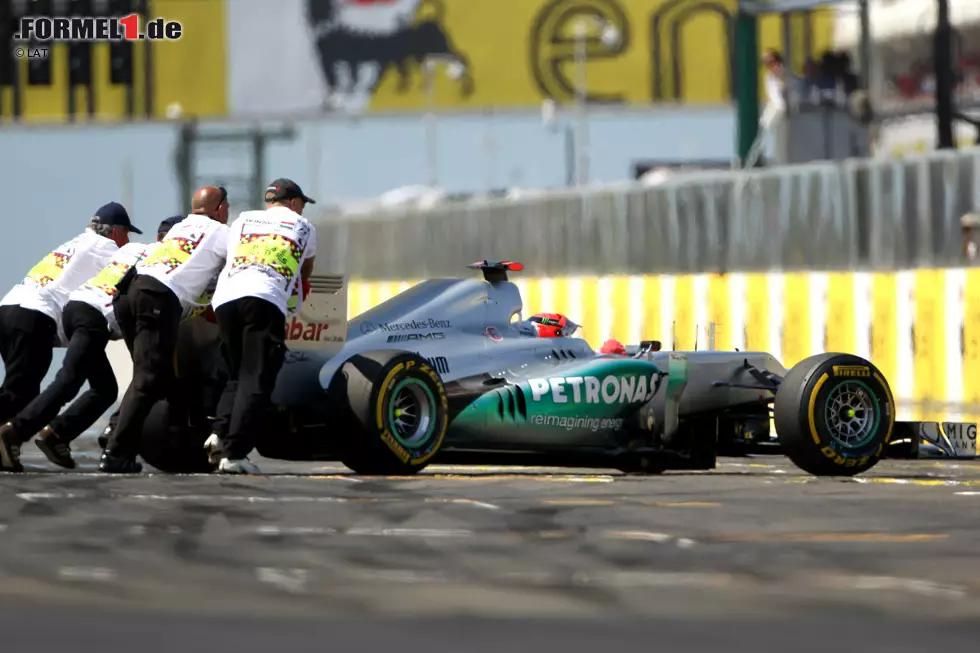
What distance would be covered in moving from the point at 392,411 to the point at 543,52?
57.1 m

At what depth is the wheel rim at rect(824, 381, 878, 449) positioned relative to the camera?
12.8m

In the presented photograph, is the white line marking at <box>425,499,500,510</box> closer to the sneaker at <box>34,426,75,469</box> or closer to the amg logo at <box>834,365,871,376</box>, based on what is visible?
the amg logo at <box>834,365,871,376</box>

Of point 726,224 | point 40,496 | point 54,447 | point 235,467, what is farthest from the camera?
point 726,224

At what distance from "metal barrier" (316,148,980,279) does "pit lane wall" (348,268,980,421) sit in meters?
0.26

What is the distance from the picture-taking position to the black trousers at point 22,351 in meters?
14.2

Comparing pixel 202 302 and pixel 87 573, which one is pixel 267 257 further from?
pixel 87 573

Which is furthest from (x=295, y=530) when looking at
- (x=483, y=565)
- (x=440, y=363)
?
(x=440, y=363)

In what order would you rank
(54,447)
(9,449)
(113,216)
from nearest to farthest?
(9,449)
(54,447)
(113,216)

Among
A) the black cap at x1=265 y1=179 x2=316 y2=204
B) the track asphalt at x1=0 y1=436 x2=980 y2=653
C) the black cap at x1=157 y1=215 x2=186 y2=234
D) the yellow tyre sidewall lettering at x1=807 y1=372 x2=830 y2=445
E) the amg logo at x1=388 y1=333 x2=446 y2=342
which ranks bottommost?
the track asphalt at x1=0 y1=436 x2=980 y2=653

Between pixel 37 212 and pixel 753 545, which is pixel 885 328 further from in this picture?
pixel 37 212

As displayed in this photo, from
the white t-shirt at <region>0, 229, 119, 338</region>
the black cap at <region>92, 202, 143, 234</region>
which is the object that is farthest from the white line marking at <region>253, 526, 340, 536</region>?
the black cap at <region>92, 202, 143, 234</region>

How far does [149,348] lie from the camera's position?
42.1 ft

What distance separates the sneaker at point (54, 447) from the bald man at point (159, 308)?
23.8 inches

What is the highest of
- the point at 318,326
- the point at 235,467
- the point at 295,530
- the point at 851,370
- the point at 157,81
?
the point at 157,81
